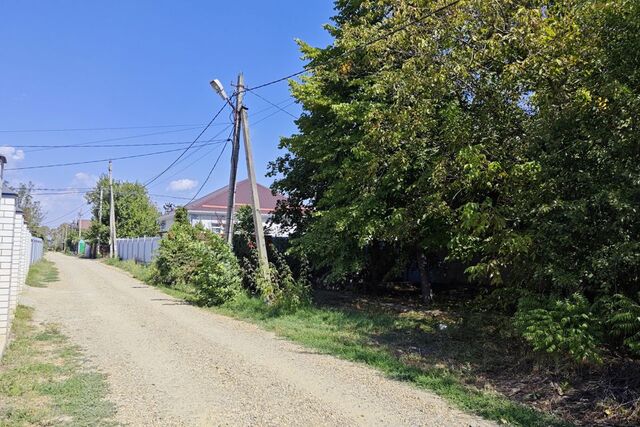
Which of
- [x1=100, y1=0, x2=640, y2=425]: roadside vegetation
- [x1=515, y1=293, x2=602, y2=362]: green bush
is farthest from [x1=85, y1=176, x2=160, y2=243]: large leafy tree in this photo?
[x1=515, y1=293, x2=602, y2=362]: green bush

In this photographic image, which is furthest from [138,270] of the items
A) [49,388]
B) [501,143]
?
[501,143]

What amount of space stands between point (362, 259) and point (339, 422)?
9.38 meters

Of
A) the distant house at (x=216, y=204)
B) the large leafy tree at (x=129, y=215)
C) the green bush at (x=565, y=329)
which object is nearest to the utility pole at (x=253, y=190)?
the green bush at (x=565, y=329)

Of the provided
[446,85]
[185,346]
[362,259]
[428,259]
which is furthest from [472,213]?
[428,259]

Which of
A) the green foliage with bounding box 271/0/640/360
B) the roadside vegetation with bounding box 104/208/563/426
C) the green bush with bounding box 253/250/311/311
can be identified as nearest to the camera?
the roadside vegetation with bounding box 104/208/563/426

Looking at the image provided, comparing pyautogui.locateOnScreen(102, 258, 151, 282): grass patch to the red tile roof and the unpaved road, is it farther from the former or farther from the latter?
the unpaved road

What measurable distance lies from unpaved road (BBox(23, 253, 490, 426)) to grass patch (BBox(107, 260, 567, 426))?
Result: 0.92 ft

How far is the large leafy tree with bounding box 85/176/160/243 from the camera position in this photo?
53.8 m

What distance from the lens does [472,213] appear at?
8.30 m

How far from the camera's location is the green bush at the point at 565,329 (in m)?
6.32

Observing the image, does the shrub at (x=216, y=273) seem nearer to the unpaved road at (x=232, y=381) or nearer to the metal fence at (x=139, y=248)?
the unpaved road at (x=232, y=381)

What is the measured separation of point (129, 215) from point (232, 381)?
5074 cm

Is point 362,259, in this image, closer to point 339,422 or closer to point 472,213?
point 472,213

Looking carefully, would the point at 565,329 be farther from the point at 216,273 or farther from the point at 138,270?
the point at 138,270
